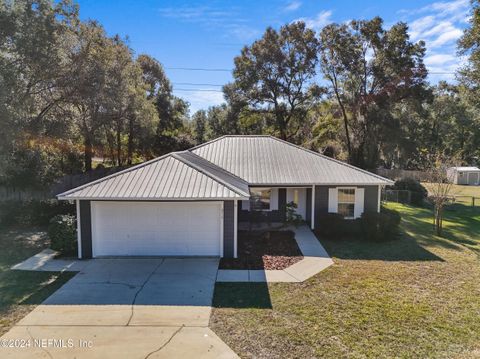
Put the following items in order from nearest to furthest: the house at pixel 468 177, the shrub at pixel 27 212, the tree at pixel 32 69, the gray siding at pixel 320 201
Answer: the tree at pixel 32 69
the gray siding at pixel 320 201
the shrub at pixel 27 212
the house at pixel 468 177

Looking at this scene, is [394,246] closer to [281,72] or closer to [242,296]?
[242,296]

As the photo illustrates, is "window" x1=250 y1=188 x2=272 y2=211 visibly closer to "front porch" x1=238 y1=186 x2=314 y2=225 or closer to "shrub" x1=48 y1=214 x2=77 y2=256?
"front porch" x1=238 y1=186 x2=314 y2=225

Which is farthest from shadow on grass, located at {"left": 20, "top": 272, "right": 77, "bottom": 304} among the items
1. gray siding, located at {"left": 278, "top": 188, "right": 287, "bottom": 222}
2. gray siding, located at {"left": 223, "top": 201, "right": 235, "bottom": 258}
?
gray siding, located at {"left": 278, "top": 188, "right": 287, "bottom": 222}

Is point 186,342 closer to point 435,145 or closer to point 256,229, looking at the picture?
point 256,229

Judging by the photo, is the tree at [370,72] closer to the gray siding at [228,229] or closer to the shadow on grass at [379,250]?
the shadow on grass at [379,250]

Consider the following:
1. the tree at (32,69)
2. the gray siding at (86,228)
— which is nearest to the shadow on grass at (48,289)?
the gray siding at (86,228)
